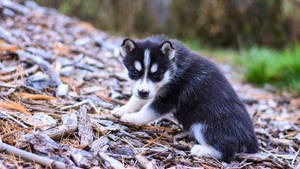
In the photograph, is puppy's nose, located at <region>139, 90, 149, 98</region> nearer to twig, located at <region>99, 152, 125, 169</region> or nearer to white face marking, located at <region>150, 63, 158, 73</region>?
white face marking, located at <region>150, 63, 158, 73</region>

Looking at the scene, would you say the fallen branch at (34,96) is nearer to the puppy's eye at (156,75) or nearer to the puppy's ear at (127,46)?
the puppy's ear at (127,46)

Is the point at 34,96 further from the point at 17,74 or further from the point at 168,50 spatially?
the point at 168,50

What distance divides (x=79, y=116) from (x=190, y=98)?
1.44 m

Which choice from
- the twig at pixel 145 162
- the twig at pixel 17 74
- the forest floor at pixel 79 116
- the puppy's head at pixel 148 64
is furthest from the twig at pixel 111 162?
the twig at pixel 17 74

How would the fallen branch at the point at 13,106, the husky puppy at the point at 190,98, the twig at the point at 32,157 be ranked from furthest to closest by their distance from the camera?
the husky puppy at the point at 190,98 → the fallen branch at the point at 13,106 → the twig at the point at 32,157

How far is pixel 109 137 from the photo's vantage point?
340cm

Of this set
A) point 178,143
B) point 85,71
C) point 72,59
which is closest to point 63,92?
point 85,71

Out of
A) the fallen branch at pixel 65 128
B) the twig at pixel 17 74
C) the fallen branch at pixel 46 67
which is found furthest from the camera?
the fallen branch at pixel 46 67

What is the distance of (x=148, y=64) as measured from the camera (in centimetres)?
372

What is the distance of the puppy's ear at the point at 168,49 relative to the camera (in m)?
3.73

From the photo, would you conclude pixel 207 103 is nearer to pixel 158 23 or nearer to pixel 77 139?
pixel 77 139

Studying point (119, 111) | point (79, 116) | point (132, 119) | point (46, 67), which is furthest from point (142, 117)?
point (46, 67)

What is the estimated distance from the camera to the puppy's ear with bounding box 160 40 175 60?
3.73 meters

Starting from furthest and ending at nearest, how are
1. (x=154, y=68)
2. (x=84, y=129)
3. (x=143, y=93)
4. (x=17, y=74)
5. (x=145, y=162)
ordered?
(x=17, y=74) < (x=154, y=68) < (x=143, y=93) < (x=84, y=129) < (x=145, y=162)
